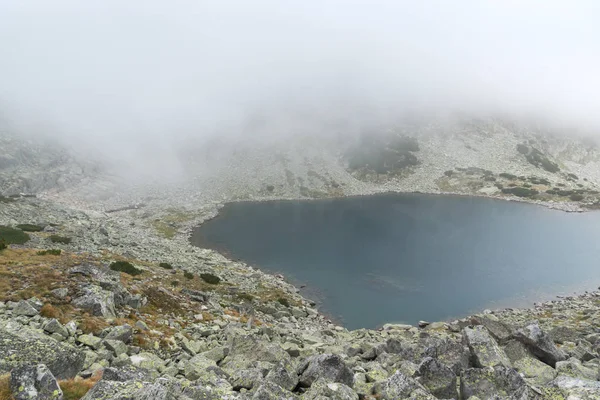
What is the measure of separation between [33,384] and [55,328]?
7.67 meters

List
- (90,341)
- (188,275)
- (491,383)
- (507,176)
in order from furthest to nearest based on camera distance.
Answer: (507,176), (188,275), (90,341), (491,383)

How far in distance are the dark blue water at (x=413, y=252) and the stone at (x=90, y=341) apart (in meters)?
29.8

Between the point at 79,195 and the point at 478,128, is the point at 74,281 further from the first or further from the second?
the point at 478,128

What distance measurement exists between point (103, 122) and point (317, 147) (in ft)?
328

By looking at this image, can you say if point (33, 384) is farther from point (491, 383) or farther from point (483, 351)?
point (483, 351)

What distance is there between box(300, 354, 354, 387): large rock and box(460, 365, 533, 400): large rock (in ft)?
12.9

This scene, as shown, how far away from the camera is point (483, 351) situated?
14.5m

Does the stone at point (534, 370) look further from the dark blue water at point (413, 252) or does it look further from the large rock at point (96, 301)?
the dark blue water at point (413, 252)

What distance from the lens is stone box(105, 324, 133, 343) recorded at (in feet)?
48.4

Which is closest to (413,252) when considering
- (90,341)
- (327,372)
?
(327,372)

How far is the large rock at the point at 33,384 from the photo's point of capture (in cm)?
753

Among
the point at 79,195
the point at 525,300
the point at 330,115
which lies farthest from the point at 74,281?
the point at 330,115

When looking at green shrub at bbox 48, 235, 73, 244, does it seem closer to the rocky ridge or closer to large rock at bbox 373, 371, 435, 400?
the rocky ridge

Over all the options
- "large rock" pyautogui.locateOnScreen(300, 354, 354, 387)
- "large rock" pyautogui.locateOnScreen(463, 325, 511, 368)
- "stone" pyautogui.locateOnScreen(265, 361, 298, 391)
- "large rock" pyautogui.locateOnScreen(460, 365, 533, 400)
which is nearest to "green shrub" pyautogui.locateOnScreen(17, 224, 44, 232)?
"stone" pyautogui.locateOnScreen(265, 361, 298, 391)
